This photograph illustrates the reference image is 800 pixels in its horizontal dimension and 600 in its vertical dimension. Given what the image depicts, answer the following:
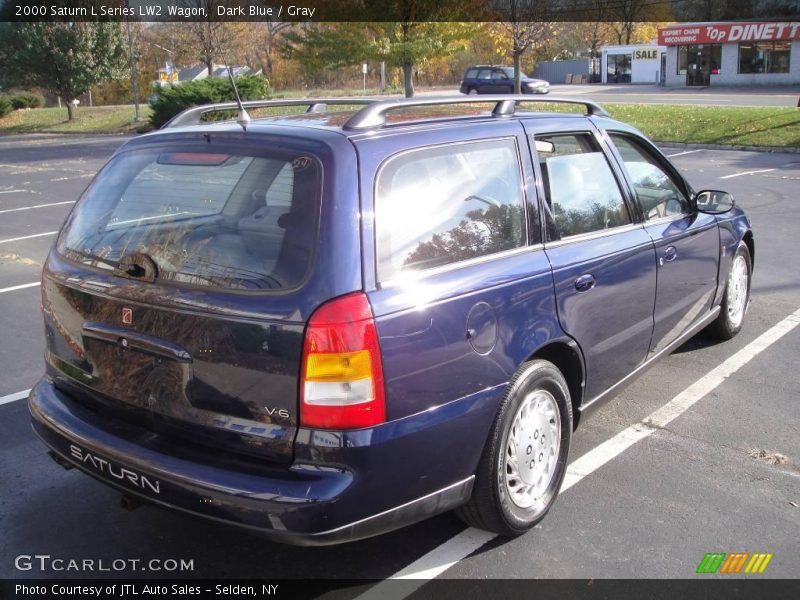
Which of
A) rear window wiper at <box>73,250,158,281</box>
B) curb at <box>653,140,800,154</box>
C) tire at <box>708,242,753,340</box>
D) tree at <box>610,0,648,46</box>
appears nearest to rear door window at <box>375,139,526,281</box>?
rear window wiper at <box>73,250,158,281</box>

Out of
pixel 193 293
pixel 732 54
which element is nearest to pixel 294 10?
pixel 193 293

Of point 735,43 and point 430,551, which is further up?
point 735,43

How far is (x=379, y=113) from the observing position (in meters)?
3.24

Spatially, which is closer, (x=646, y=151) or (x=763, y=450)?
(x=763, y=450)

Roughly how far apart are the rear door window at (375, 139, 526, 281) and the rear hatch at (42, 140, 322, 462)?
1.01 ft

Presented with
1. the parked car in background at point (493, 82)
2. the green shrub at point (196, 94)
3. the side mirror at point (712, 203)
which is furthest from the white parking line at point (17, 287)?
the parked car in background at point (493, 82)

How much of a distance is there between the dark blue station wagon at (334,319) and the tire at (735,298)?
2138 mm

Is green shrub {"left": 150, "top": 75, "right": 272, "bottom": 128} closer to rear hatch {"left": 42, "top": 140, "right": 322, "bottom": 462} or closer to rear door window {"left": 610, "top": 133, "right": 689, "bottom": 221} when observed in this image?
rear door window {"left": 610, "top": 133, "right": 689, "bottom": 221}

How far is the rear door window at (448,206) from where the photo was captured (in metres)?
3.01

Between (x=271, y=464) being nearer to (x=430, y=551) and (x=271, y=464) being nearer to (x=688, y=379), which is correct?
(x=430, y=551)

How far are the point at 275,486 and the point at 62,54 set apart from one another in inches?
1647

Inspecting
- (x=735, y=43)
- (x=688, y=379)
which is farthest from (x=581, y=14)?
(x=688, y=379)

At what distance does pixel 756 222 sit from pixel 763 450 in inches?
279

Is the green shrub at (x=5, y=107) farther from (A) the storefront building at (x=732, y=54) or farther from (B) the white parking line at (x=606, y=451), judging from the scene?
(B) the white parking line at (x=606, y=451)
